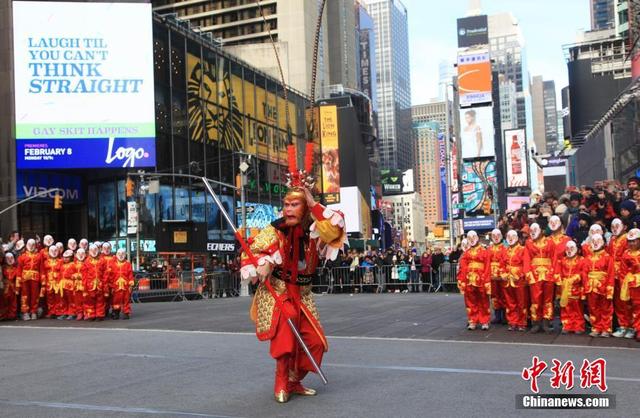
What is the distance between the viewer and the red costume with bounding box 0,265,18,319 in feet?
59.0

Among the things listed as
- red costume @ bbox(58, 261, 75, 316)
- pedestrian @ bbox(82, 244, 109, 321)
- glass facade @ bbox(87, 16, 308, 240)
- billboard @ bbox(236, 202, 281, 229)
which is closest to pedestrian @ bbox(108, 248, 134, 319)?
pedestrian @ bbox(82, 244, 109, 321)

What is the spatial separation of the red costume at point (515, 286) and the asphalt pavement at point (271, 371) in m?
0.36

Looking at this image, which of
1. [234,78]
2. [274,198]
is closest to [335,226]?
[234,78]

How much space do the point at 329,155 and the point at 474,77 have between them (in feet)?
125

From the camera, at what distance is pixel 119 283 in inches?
683

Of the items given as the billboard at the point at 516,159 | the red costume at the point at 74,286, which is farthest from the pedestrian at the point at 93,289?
the billboard at the point at 516,159

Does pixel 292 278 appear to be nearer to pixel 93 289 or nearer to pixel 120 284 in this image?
pixel 120 284

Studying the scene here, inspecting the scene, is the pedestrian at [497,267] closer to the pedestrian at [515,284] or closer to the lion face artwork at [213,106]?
the pedestrian at [515,284]

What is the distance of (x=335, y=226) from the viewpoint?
22.9ft

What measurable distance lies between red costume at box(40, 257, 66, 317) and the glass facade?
2066 centimetres

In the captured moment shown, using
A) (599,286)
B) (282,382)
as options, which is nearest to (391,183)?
(599,286)

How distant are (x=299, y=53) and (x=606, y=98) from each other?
3221cm

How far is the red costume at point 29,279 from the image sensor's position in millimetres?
17906

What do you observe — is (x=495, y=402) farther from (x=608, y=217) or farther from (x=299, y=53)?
(x=299, y=53)
